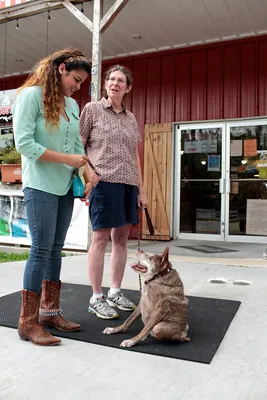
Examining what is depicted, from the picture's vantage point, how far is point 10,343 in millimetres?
1851

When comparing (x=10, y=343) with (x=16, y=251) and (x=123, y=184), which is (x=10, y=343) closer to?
(x=123, y=184)

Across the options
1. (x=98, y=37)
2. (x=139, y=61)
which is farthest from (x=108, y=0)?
(x=139, y=61)

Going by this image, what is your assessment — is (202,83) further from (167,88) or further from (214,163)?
(214,163)

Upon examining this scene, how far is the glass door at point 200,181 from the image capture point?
6.66m

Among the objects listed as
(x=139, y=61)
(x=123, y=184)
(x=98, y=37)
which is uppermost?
(x=139, y=61)

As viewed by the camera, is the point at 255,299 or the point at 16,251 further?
the point at 16,251

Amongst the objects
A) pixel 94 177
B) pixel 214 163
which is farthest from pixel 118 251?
pixel 214 163

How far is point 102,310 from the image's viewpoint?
2260 mm

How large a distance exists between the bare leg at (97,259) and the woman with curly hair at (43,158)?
1.23ft

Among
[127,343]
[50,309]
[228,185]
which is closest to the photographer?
[127,343]

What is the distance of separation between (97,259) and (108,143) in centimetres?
74

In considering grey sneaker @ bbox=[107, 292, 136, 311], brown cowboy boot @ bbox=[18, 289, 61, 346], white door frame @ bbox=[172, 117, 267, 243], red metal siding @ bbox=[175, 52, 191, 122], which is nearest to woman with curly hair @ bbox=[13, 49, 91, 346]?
brown cowboy boot @ bbox=[18, 289, 61, 346]

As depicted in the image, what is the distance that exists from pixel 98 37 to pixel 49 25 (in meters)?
2.05

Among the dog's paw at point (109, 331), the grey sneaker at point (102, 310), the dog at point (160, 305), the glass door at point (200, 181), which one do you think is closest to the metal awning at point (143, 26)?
the glass door at point (200, 181)
